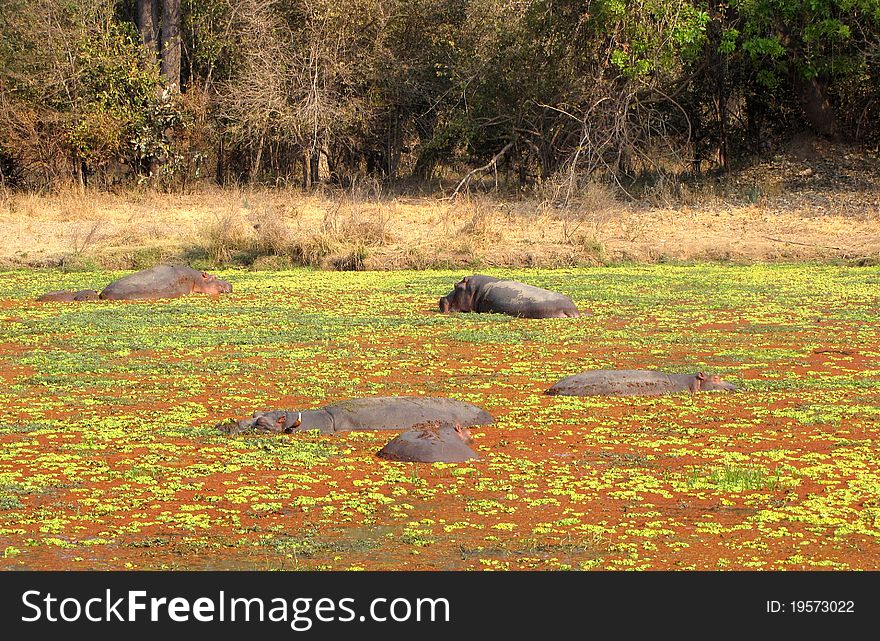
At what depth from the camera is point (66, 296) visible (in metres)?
14.2

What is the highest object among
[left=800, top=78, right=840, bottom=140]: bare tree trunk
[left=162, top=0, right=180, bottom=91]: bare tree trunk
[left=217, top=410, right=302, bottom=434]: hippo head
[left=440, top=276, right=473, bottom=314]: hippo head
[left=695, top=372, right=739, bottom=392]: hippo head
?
[left=162, top=0, right=180, bottom=91]: bare tree trunk

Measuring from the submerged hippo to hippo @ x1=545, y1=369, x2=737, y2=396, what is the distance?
6691 millimetres

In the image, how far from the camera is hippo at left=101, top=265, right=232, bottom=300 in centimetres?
1426

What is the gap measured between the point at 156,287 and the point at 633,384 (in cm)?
717

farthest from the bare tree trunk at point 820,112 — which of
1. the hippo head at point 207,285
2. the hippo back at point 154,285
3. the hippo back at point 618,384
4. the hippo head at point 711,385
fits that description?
the hippo back at point 618,384

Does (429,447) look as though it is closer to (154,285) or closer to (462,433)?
(462,433)

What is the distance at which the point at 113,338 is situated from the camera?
11.5m

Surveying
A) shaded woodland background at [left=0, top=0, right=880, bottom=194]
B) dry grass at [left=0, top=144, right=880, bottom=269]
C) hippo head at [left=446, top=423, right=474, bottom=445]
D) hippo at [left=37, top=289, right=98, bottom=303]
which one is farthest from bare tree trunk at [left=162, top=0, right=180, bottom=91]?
hippo head at [left=446, top=423, right=474, bottom=445]

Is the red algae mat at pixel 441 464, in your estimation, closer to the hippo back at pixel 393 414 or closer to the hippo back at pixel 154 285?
the hippo back at pixel 393 414

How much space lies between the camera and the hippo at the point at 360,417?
7.71m

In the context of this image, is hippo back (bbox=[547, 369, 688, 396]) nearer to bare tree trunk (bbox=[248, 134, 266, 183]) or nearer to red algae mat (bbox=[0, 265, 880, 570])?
red algae mat (bbox=[0, 265, 880, 570])

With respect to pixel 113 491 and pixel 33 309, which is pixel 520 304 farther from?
pixel 113 491

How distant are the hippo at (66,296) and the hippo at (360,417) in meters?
6.89

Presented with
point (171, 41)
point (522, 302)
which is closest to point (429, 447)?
point (522, 302)
